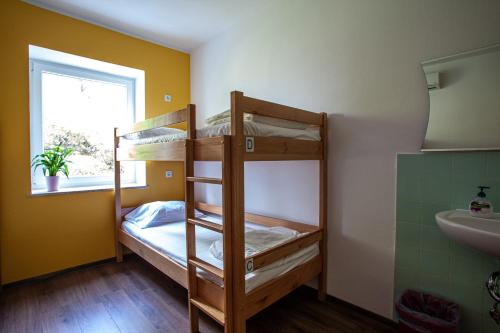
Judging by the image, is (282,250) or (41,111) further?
(41,111)

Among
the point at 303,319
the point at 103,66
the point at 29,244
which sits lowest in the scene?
the point at 303,319

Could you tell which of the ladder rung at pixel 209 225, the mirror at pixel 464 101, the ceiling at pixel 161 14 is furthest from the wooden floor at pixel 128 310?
the ceiling at pixel 161 14

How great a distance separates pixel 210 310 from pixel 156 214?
1.43 meters

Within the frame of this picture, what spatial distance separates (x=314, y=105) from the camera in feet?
7.14

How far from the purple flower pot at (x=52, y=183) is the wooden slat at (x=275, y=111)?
2.25m

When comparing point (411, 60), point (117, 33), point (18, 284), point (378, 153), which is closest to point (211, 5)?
point (117, 33)

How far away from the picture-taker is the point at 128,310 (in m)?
1.99

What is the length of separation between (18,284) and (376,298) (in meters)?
3.06

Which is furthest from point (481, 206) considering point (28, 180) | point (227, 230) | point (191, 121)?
point (28, 180)

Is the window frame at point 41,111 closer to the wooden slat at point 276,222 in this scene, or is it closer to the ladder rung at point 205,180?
the wooden slat at point 276,222

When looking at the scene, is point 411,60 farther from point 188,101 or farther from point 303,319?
point 188,101

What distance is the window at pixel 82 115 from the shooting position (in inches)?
105

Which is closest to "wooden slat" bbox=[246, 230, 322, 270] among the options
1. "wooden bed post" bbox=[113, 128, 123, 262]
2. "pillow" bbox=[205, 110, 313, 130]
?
"pillow" bbox=[205, 110, 313, 130]

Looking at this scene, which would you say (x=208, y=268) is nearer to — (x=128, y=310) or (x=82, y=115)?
(x=128, y=310)
